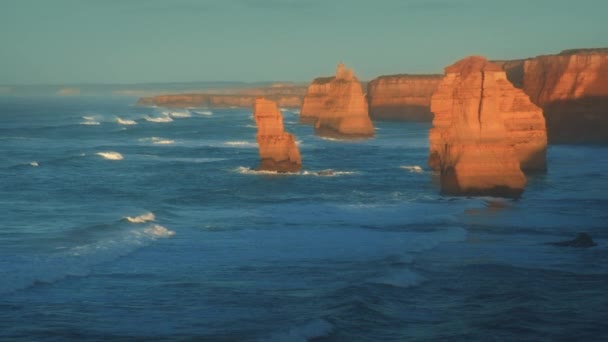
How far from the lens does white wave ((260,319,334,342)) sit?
2195cm

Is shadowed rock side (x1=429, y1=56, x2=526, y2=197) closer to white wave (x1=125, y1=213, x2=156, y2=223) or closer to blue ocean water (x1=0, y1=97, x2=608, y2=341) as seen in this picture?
blue ocean water (x1=0, y1=97, x2=608, y2=341)

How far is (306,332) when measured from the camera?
22469 millimetres

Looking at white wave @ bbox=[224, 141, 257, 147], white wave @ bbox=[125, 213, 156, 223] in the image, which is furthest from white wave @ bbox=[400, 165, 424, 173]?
white wave @ bbox=[224, 141, 257, 147]

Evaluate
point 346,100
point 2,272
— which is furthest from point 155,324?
point 346,100

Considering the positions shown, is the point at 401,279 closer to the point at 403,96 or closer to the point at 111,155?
the point at 111,155

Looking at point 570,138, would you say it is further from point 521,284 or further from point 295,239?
point 521,284

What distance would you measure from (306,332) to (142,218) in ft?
63.5

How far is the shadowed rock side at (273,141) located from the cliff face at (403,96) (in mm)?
88405

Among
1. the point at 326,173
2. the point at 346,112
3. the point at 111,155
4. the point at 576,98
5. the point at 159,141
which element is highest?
the point at 576,98

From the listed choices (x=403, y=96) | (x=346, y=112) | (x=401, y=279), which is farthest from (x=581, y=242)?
(x=403, y=96)

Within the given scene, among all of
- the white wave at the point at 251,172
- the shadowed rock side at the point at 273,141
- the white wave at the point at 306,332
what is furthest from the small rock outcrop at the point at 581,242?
the white wave at the point at 251,172

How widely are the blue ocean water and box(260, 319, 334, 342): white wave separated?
7cm

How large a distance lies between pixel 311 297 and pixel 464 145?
2007 cm

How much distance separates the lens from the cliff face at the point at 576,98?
279ft
